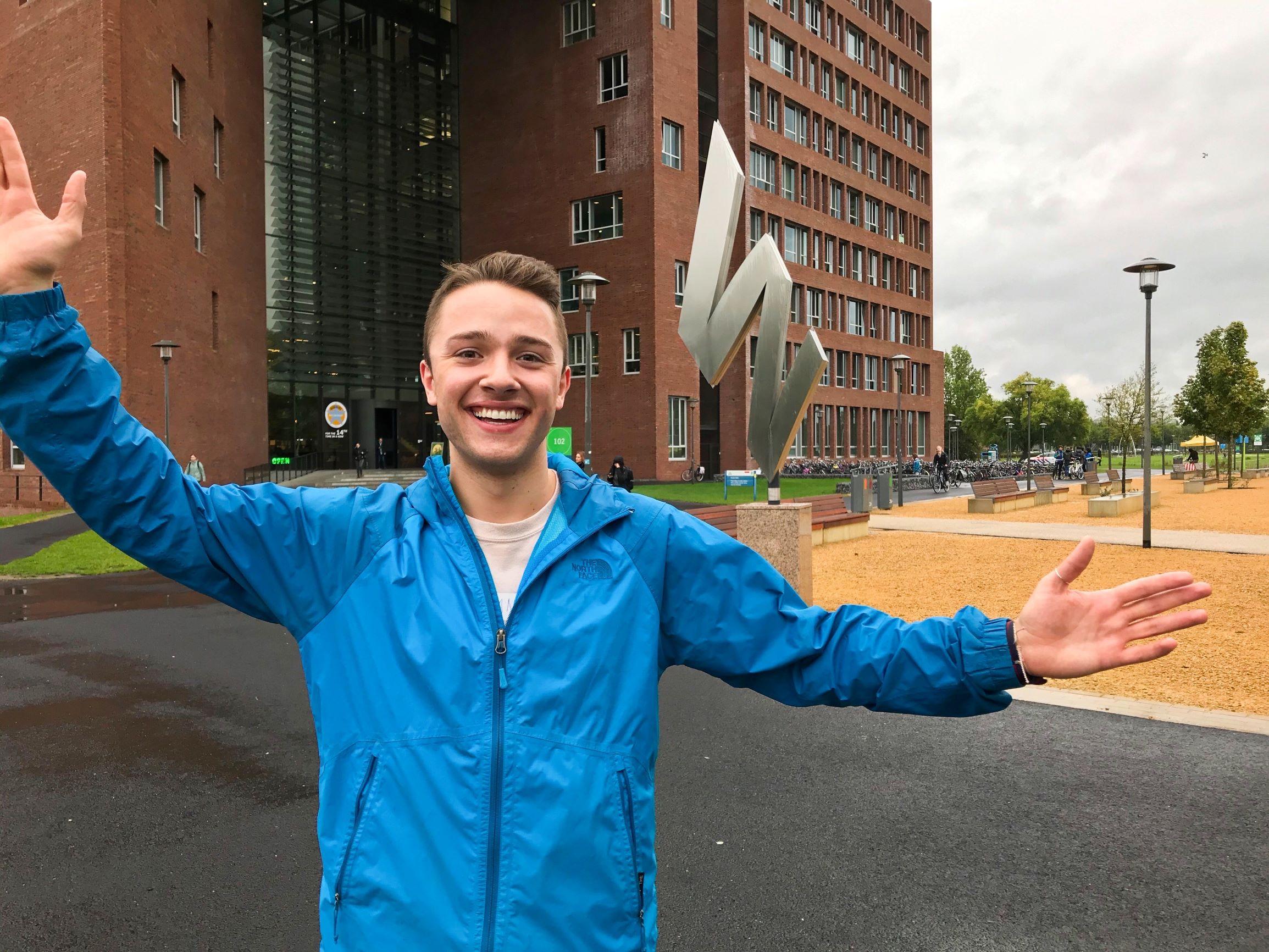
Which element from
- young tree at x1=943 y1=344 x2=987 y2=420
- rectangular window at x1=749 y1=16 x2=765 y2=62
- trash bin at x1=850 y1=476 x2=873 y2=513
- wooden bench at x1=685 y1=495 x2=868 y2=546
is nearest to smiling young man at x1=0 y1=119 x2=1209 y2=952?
wooden bench at x1=685 y1=495 x2=868 y2=546

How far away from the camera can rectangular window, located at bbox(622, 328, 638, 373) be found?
41.0m

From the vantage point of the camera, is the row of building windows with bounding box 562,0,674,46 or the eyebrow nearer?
the eyebrow

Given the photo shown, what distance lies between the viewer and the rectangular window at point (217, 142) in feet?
100

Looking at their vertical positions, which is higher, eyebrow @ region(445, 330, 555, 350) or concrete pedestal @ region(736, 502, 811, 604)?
eyebrow @ region(445, 330, 555, 350)

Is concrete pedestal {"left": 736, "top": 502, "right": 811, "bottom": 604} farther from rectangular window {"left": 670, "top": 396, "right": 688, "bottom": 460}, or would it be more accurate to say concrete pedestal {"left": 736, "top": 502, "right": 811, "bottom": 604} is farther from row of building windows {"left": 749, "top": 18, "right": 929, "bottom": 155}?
row of building windows {"left": 749, "top": 18, "right": 929, "bottom": 155}

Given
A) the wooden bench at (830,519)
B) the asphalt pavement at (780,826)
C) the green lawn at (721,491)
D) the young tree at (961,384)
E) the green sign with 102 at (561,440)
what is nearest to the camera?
the asphalt pavement at (780,826)

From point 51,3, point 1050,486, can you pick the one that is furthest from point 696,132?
point 51,3

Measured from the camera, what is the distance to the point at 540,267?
7.25 feet

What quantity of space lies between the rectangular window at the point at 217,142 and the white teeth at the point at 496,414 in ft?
108

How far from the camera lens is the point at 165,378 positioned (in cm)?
2284

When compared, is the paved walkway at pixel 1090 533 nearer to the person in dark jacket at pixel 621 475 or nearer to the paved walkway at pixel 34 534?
the person in dark jacket at pixel 621 475

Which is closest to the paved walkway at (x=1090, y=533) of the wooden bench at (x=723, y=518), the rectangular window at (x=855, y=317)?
the wooden bench at (x=723, y=518)

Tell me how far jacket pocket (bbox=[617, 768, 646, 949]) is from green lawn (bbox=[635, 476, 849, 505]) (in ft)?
72.5

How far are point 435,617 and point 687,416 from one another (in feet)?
131
